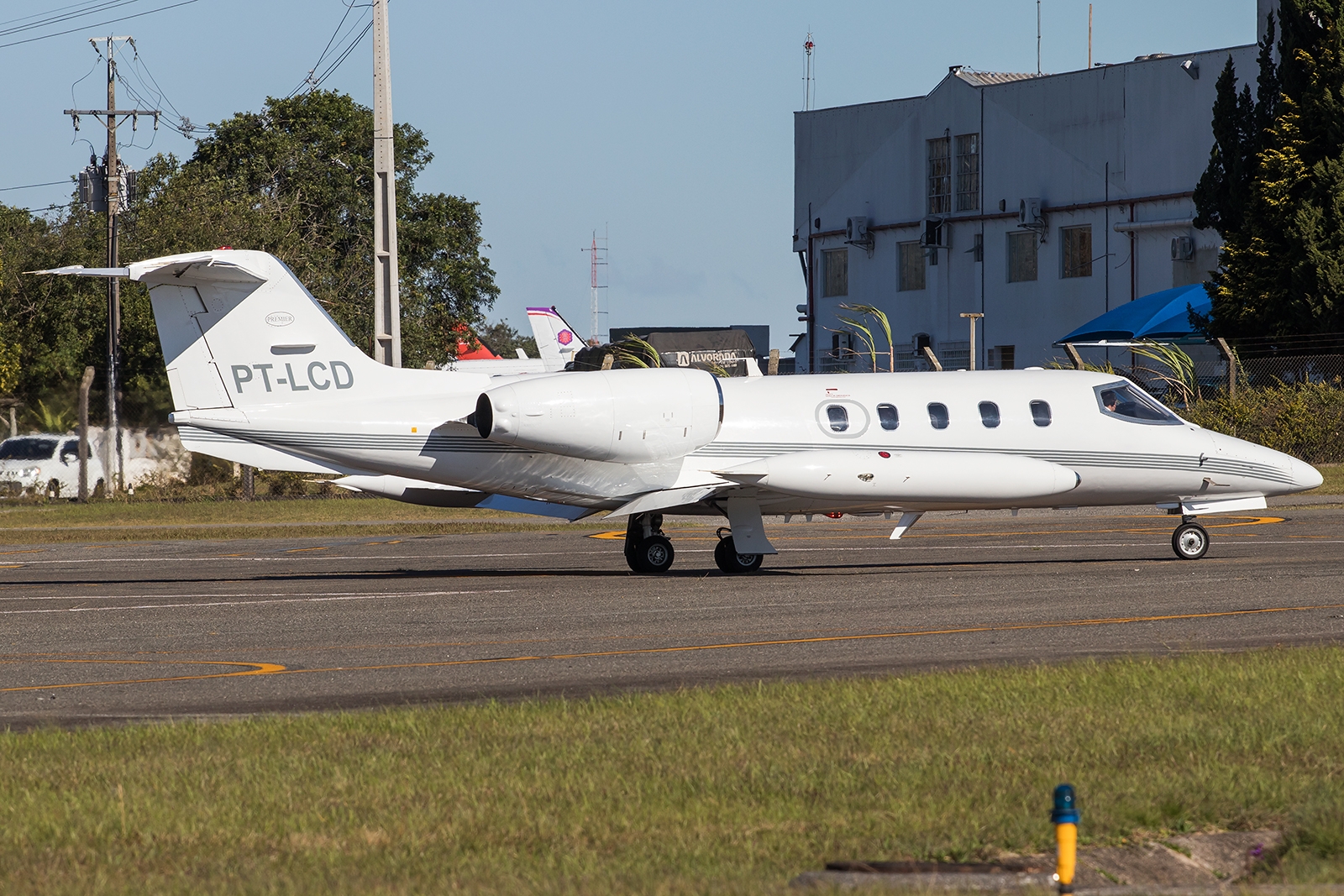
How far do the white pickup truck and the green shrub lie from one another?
23986mm

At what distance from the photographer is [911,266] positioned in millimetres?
59344

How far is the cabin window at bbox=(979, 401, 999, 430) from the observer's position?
2023 centimetres

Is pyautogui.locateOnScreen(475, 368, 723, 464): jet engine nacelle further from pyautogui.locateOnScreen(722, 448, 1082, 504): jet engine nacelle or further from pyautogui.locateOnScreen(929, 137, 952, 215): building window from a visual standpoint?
pyautogui.locateOnScreen(929, 137, 952, 215): building window

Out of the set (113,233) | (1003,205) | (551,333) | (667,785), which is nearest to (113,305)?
(113,233)

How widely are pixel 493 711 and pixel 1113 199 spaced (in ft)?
150

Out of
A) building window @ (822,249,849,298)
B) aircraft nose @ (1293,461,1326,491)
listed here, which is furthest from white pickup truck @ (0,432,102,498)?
building window @ (822,249,849,298)

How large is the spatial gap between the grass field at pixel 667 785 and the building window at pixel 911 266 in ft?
163

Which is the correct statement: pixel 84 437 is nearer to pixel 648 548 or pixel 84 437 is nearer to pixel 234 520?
pixel 234 520

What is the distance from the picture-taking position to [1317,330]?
37.6 meters

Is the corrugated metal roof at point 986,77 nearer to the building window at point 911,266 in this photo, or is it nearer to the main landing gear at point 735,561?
the building window at point 911,266

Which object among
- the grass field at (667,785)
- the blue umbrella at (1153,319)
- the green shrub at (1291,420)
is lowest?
the grass field at (667,785)

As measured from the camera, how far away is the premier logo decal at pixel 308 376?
62.8ft

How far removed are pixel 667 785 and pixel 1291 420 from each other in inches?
1204

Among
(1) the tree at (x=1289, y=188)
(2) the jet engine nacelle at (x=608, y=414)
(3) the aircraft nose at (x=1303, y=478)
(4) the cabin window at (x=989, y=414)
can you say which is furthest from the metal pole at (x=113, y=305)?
(1) the tree at (x=1289, y=188)
